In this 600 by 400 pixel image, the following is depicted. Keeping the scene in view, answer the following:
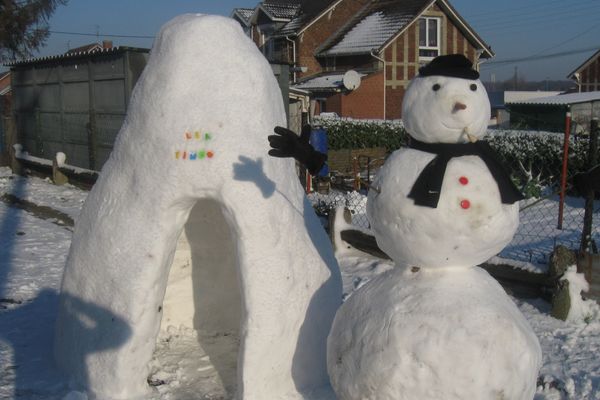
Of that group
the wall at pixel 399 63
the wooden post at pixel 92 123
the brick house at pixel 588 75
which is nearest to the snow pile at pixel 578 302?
the wooden post at pixel 92 123

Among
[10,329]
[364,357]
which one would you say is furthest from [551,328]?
[10,329]

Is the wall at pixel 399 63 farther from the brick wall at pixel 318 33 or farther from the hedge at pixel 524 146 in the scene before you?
the hedge at pixel 524 146

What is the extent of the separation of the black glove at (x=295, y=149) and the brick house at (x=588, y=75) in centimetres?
3266

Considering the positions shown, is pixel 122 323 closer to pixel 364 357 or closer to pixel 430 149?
pixel 364 357

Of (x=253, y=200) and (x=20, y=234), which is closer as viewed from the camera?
(x=253, y=200)

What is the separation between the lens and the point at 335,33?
29.1 metres

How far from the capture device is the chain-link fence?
8242 mm

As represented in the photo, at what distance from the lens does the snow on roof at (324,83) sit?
25.3 meters

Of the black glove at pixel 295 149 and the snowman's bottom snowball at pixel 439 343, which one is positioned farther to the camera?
the black glove at pixel 295 149

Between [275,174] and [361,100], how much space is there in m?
22.7

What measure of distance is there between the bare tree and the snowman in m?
18.6

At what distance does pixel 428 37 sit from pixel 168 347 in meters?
24.8

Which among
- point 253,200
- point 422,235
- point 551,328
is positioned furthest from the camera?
point 551,328

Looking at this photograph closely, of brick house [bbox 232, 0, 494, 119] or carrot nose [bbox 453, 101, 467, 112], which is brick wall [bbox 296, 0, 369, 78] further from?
carrot nose [bbox 453, 101, 467, 112]
